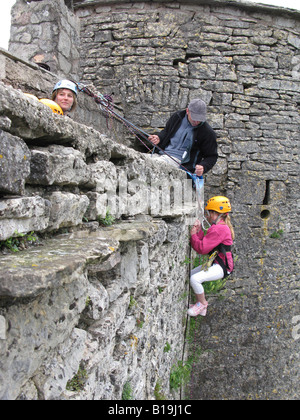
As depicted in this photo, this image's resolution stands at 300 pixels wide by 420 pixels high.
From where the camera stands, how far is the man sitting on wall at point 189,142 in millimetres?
4824

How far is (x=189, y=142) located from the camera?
485 centimetres

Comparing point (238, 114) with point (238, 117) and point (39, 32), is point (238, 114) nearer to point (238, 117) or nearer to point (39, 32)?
point (238, 117)

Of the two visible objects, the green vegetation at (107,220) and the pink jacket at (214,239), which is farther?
the pink jacket at (214,239)

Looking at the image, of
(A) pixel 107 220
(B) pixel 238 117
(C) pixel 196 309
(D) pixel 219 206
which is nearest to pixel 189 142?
(D) pixel 219 206

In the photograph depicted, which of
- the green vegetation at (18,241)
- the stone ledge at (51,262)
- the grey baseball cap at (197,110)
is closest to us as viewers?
the stone ledge at (51,262)

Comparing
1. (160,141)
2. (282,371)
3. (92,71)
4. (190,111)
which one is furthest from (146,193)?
(282,371)

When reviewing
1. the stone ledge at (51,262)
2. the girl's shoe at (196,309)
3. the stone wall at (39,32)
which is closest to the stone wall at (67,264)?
the stone ledge at (51,262)

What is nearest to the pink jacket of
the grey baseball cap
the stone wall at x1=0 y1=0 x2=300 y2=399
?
the grey baseball cap

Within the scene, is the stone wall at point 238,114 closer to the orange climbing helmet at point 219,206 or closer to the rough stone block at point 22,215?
the orange climbing helmet at point 219,206

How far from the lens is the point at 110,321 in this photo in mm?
1593

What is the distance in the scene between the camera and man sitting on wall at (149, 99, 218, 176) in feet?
15.8

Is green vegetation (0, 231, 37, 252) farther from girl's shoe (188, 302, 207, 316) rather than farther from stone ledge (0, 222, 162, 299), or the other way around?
girl's shoe (188, 302, 207, 316)

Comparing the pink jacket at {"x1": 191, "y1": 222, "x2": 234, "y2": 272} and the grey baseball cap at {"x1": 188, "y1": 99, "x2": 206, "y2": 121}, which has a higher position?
the grey baseball cap at {"x1": 188, "y1": 99, "x2": 206, "y2": 121}

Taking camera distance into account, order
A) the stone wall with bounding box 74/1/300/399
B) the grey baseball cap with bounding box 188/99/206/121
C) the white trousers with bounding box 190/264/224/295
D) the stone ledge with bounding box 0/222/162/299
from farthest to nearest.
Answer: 1. the stone wall with bounding box 74/1/300/399
2. the white trousers with bounding box 190/264/224/295
3. the grey baseball cap with bounding box 188/99/206/121
4. the stone ledge with bounding box 0/222/162/299
